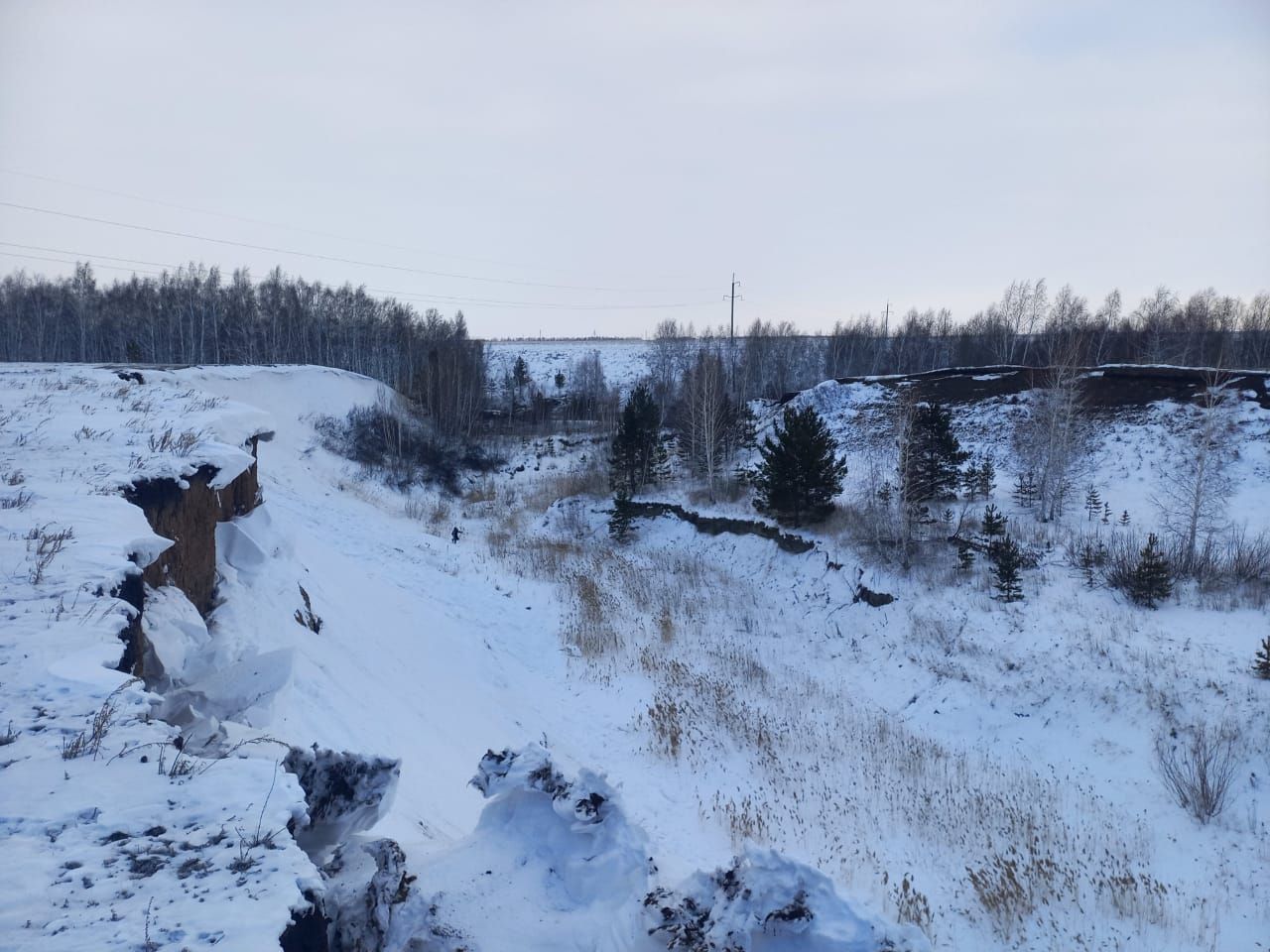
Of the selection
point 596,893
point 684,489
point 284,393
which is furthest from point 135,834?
point 284,393

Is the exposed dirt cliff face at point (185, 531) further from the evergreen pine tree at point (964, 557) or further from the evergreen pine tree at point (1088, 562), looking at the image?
the evergreen pine tree at point (1088, 562)

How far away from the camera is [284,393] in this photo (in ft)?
106

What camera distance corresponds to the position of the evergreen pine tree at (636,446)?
28344 millimetres

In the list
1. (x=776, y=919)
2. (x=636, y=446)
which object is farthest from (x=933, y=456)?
(x=776, y=919)

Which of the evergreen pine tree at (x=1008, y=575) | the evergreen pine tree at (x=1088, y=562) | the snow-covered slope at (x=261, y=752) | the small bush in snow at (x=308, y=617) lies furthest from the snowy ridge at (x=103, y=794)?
the evergreen pine tree at (x=1088, y=562)

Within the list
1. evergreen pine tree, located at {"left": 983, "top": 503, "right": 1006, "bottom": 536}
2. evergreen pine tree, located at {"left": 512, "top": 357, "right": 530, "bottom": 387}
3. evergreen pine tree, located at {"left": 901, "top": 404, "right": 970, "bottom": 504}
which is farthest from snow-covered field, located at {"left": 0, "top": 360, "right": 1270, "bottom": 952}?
evergreen pine tree, located at {"left": 512, "top": 357, "right": 530, "bottom": 387}

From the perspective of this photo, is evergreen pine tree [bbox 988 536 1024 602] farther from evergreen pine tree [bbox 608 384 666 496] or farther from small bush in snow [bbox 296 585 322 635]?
evergreen pine tree [bbox 608 384 666 496]

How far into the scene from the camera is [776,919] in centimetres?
Answer: 396

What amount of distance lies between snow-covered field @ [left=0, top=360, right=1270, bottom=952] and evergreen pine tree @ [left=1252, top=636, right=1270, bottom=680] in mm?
150

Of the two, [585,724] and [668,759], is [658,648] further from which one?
[668,759]

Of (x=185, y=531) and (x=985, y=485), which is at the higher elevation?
(x=185, y=531)

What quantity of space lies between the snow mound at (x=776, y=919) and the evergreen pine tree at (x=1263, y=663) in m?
9.09

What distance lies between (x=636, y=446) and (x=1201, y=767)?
22521mm

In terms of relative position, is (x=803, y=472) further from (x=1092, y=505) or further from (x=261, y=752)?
(x=261, y=752)
